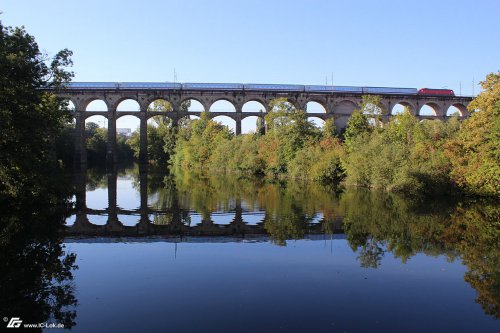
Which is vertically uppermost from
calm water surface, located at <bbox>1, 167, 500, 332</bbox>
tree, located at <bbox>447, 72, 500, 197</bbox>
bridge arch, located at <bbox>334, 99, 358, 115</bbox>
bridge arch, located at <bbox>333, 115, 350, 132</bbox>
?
bridge arch, located at <bbox>334, 99, 358, 115</bbox>

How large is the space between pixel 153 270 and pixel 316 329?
12.7 ft

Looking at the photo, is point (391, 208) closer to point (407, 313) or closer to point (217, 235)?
point (217, 235)

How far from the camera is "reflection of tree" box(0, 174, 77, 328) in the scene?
600cm

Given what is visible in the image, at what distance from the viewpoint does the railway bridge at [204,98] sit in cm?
5038

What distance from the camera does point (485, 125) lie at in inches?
719

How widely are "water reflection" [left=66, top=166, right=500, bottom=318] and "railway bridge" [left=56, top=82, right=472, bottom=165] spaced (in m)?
32.2

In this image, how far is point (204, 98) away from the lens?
52375 millimetres

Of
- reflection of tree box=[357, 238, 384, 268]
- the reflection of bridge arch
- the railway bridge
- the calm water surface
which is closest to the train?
the railway bridge

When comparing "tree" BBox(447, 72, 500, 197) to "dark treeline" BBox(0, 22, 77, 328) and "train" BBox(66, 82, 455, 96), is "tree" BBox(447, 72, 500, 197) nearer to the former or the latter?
"dark treeline" BBox(0, 22, 77, 328)

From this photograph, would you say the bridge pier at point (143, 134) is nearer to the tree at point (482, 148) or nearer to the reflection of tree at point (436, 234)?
the reflection of tree at point (436, 234)

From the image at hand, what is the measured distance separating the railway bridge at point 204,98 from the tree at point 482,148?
32.5 m

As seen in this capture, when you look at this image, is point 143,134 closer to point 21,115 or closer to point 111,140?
point 111,140

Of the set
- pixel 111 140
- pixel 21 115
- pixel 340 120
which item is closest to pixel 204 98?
pixel 111 140

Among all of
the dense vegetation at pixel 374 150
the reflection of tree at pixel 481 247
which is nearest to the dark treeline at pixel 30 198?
the reflection of tree at pixel 481 247
